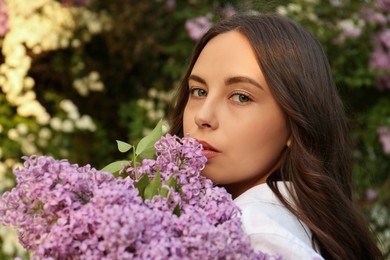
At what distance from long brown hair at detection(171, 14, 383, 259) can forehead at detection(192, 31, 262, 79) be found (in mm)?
19

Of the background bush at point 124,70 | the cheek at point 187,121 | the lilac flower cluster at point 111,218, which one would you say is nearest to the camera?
the lilac flower cluster at point 111,218

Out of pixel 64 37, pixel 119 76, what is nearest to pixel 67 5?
pixel 64 37

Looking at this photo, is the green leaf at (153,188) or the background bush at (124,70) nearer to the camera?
the green leaf at (153,188)

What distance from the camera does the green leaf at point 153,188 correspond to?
156 cm

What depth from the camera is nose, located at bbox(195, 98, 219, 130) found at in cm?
190

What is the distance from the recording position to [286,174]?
2.01m

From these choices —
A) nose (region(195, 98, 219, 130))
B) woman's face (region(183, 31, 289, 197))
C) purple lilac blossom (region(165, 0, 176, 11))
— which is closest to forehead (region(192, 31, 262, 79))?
woman's face (region(183, 31, 289, 197))

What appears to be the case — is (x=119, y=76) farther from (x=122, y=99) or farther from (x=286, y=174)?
(x=286, y=174)

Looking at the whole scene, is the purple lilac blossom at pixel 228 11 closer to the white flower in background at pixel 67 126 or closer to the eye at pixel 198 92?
the white flower in background at pixel 67 126

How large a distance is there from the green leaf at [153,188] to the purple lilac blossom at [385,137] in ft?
11.5

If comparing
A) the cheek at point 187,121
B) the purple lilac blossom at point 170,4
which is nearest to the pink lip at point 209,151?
the cheek at point 187,121

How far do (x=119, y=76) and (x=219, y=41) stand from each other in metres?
3.68

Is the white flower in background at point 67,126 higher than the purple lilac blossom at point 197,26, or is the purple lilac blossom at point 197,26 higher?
the purple lilac blossom at point 197,26

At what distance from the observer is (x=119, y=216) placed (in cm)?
129
